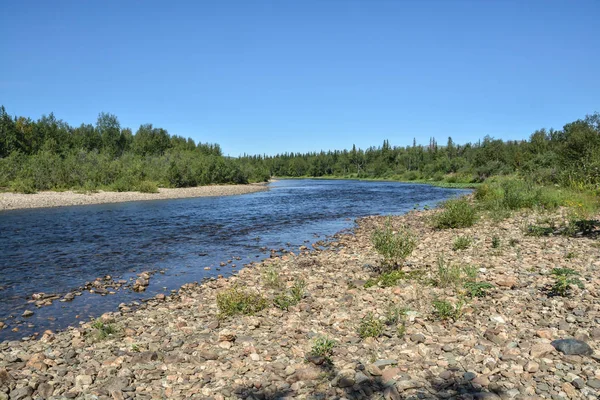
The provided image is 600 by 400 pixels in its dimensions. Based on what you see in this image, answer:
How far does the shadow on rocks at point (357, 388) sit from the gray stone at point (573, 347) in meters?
1.66

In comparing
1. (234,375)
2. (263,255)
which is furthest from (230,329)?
(263,255)

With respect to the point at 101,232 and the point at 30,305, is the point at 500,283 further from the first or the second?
the point at 101,232

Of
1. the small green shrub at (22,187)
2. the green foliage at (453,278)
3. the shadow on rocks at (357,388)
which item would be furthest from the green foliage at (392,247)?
the small green shrub at (22,187)

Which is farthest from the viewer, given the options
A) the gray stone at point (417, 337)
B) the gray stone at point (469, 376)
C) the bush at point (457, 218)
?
the bush at point (457, 218)

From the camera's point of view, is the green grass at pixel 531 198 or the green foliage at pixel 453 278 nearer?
the green foliage at pixel 453 278

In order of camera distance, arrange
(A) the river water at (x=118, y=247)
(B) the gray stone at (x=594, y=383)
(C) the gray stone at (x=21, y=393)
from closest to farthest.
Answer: (B) the gray stone at (x=594, y=383) → (C) the gray stone at (x=21, y=393) → (A) the river water at (x=118, y=247)

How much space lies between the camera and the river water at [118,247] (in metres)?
11.2

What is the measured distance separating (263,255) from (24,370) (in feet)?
36.3

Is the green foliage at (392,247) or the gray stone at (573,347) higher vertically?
the green foliage at (392,247)

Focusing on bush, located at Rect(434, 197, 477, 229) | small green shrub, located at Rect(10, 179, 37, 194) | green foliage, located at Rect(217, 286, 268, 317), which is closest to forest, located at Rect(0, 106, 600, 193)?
small green shrub, located at Rect(10, 179, 37, 194)

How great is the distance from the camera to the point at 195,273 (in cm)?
1443

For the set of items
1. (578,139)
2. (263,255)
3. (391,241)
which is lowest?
(263,255)

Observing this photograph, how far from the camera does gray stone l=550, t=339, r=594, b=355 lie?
543cm

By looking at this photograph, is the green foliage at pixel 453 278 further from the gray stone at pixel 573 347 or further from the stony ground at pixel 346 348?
the gray stone at pixel 573 347
